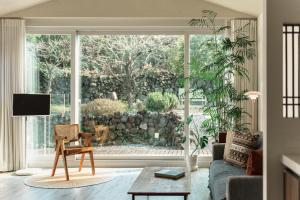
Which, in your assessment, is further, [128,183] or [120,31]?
[120,31]

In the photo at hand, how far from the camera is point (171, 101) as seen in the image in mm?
6504

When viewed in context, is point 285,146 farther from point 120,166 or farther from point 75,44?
point 75,44

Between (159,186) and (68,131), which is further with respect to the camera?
(68,131)

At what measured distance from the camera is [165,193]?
3.30m

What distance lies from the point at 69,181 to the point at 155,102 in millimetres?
2145

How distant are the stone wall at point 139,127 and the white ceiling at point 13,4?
7.49ft

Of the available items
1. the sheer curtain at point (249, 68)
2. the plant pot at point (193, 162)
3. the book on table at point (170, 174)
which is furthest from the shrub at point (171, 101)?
the book on table at point (170, 174)

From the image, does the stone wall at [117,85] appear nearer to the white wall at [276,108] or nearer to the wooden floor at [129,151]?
the wooden floor at [129,151]

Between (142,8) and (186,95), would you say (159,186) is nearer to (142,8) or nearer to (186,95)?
(186,95)

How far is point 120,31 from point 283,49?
163 inches

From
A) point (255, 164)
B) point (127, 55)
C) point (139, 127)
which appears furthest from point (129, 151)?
point (255, 164)

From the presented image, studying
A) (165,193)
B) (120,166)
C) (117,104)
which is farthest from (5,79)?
(165,193)

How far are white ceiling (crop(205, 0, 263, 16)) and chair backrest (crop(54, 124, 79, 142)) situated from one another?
3145 mm

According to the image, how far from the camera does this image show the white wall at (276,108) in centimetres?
265
